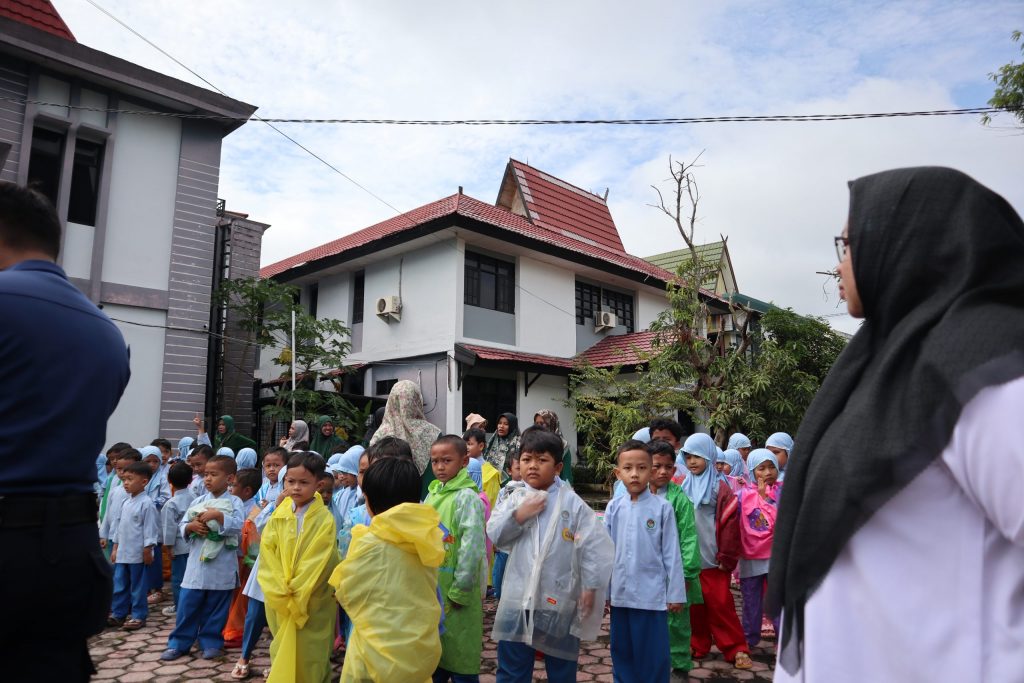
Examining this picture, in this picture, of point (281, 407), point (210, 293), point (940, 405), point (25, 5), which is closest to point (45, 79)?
point (25, 5)

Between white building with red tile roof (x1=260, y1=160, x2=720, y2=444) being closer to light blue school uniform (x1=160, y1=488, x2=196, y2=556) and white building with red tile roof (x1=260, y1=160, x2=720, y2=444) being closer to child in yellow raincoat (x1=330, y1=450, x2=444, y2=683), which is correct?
light blue school uniform (x1=160, y1=488, x2=196, y2=556)

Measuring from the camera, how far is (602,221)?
63.0ft

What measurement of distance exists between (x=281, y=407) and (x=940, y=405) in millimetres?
12087

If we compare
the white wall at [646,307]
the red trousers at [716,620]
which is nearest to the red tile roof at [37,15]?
the red trousers at [716,620]

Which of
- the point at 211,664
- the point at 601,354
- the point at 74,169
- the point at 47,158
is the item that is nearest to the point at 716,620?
the point at 211,664

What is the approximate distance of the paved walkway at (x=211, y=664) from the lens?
14.6 feet

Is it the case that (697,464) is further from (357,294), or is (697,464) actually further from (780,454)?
(357,294)

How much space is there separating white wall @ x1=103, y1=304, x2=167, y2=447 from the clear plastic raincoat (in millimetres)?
8716

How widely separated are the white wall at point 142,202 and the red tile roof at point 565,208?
317 inches

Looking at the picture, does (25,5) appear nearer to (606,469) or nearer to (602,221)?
(606,469)

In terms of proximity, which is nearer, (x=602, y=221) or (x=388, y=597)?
(x=388, y=597)

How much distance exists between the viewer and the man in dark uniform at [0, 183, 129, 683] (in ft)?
5.97

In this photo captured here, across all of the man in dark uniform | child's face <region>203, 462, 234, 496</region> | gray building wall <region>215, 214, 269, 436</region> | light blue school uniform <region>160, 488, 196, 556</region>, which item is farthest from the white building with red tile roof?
the man in dark uniform

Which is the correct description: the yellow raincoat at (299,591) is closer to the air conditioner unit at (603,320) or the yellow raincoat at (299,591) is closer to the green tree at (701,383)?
the green tree at (701,383)
